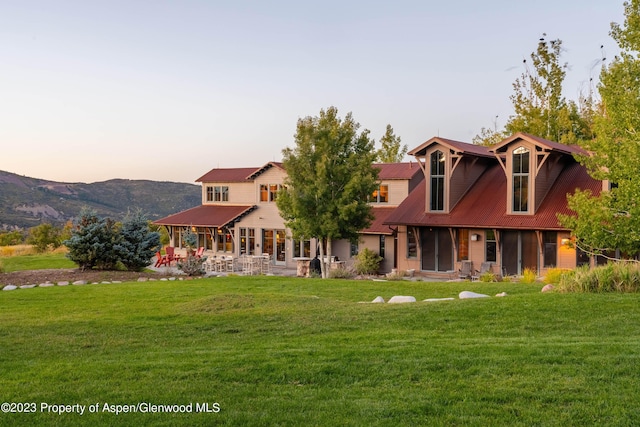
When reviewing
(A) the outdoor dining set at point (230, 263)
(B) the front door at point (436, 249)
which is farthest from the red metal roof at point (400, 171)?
(A) the outdoor dining set at point (230, 263)

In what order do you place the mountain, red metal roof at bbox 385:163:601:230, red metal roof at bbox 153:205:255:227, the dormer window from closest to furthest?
red metal roof at bbox 385:163:601:230
the dormer window
red metal roof at bbox 153:205:255:227
the mountain

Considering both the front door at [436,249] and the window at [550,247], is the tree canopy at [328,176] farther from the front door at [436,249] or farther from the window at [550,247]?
the window at [550,247]

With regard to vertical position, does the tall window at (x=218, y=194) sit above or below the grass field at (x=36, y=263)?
above

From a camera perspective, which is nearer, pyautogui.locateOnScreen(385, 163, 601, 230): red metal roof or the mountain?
pyautogui.locateOnScreen(385, 163, 601, 230): red metal roof

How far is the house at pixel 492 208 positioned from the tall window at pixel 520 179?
0.13ft

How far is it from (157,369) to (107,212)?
75829 mm

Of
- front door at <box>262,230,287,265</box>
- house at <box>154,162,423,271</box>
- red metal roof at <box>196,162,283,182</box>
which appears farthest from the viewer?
red metal roof at <box>196,162,283,182</box>

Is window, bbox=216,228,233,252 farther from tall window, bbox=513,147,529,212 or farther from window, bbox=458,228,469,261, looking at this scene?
tall window, bbox=513,147,529,212

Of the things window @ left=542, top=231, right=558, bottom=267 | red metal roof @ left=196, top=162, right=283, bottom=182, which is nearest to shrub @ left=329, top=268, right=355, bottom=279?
window @ left=542, top=231, right=558, bottom=267

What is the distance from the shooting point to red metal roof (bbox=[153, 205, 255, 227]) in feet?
111

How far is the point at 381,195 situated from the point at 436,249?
586 cm

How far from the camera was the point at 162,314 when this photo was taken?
11.5m

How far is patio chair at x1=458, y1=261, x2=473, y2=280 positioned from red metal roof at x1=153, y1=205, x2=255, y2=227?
44.0ft

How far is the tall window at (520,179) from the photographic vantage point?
79.7 feet
